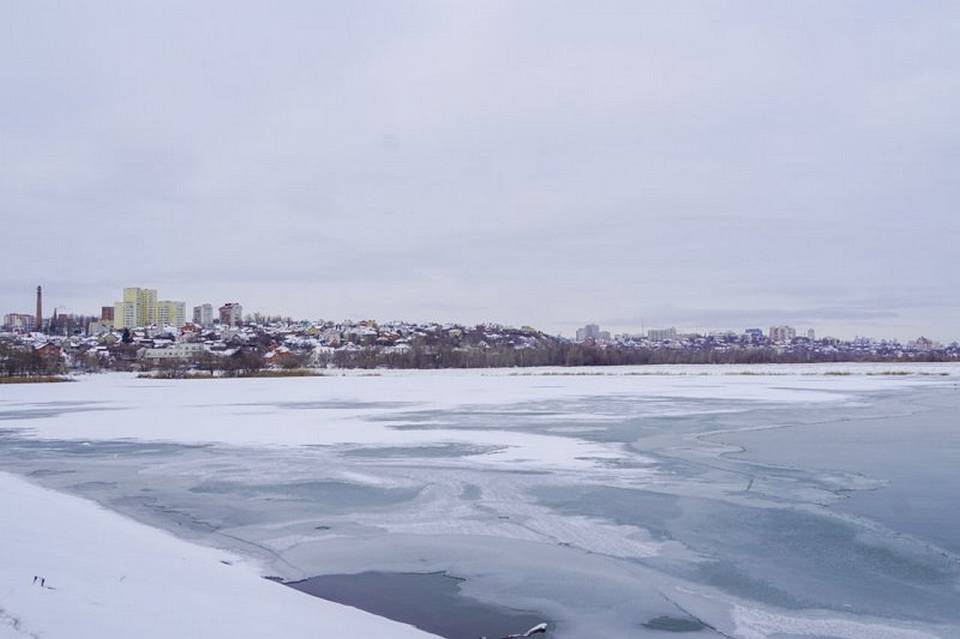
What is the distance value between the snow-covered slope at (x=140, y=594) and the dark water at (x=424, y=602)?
23 cm

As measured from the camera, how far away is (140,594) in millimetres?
4852

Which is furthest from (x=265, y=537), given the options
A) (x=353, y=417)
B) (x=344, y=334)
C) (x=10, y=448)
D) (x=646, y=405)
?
(x=344, y=334)

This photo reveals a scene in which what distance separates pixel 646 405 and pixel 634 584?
16922mm

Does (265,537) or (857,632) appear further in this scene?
(265,537)

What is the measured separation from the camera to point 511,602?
543 centimetres

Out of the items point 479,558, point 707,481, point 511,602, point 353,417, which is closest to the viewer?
point 511,602

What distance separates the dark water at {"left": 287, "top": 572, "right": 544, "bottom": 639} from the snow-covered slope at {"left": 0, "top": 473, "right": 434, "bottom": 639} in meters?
0.23

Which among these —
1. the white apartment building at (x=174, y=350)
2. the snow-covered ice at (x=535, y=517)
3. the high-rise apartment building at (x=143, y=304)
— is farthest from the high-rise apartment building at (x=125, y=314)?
the snow-covered ice at (x=535, y=517)

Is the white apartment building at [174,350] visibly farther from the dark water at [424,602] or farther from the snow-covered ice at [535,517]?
the dark water at [424,602]

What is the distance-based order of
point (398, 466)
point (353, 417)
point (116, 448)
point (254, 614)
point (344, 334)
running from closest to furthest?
1. point (254, 614)
2. point (398, 466)
3. point (116, 448)
4. point (353, 417)
5. point (344, 334)

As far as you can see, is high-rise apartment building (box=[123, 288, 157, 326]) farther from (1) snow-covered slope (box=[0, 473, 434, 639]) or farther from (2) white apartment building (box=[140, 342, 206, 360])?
(1) snow-covered slope (box=[0, 473, 434, 639])

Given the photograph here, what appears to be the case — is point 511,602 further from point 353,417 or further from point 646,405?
point 646,405

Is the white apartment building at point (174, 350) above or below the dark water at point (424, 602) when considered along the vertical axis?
above

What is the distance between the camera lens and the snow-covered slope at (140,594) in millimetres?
4129
